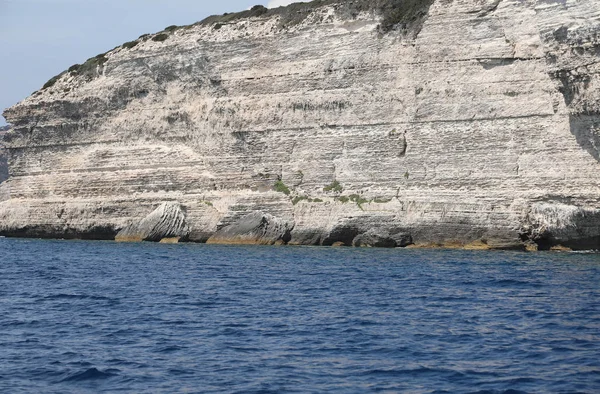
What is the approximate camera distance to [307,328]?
46.6 feet

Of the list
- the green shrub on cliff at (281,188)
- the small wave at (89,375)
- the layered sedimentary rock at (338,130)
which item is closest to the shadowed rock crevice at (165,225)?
the layered sedimentary rock at (338,130)

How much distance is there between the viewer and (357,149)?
3447 centimetres

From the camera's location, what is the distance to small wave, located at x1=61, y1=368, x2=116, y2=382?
36.0 ft

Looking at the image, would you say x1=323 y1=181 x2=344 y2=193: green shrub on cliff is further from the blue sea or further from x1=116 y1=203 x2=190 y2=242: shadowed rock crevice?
the blue sea

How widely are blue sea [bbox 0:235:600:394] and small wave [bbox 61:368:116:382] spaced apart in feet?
0.04

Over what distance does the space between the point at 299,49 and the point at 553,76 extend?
12.1 m

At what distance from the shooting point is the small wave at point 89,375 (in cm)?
1096

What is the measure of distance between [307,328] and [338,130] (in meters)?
21.7

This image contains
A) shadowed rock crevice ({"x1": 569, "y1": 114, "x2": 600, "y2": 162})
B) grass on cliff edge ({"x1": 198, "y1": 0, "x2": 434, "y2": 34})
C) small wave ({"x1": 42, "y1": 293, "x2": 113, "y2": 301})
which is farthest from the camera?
grass on cliff edge ({"x1": 198, "y1": 0, "x2": 434, "y2": 34})

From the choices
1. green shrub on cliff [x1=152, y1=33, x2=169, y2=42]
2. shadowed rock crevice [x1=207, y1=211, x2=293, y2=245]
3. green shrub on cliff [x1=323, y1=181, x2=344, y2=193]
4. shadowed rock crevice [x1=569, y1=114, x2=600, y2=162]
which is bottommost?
shadowed rock crevice [x1=207, y1=211, x2=293, y2=245]

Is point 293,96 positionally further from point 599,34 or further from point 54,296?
point 54,296

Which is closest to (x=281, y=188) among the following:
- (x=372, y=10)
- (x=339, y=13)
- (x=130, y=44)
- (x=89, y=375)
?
(x=339, y=13)

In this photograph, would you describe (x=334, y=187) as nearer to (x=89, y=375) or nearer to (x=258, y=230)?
(x=258, y=230)

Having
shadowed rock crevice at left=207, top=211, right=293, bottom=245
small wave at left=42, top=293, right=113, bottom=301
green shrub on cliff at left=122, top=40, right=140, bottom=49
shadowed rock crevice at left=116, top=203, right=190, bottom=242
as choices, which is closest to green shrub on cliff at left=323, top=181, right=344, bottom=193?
shadowed rock crevice at left=207, top=211, right=293, bottom=245
